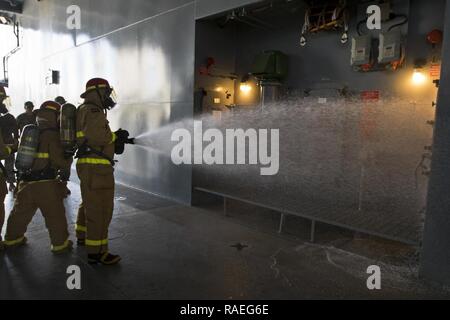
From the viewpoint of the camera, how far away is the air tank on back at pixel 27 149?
3812 millimetres

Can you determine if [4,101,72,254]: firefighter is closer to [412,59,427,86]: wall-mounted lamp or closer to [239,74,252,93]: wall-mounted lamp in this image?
[239,74,252,93]: wall-mounted lamp

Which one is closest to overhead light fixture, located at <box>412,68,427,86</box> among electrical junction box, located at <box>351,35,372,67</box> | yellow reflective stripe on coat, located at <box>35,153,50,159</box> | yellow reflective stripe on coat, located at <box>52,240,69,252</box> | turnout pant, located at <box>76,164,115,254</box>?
electrical junction box, located at <box>351,35,372,67</box>

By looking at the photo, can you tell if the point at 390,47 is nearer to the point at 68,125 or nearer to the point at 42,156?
the point at 68,125

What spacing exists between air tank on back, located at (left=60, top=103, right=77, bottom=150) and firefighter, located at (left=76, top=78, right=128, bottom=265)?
80 mm

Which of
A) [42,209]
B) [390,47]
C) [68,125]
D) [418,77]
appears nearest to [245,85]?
[390,47]

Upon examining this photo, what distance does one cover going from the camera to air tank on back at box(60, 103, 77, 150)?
3.69 m

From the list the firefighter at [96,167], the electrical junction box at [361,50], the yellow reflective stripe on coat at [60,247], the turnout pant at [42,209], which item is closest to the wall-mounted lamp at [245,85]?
the electrical junction box at [361,50]

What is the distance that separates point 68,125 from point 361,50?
4062 mm

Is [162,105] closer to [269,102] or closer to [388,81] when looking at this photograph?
[269,102]
